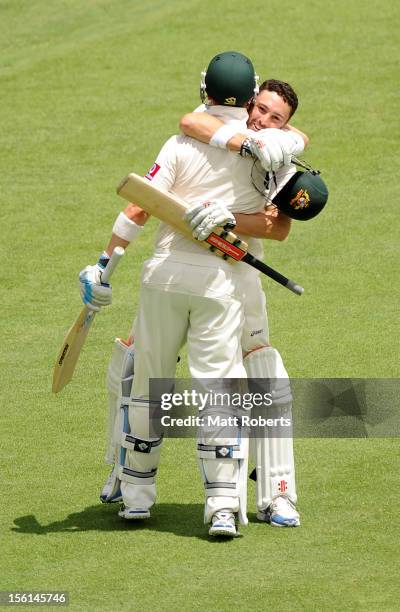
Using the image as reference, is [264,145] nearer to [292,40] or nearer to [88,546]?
[88,546]

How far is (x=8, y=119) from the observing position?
515 inches

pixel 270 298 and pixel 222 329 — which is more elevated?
pixel 222 329

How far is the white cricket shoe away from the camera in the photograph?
6.50 m

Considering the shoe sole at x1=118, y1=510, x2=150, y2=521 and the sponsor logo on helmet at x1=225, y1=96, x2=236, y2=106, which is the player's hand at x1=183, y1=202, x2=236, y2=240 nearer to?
the sponsor logo on helmet at x1=225, y1=96, x2=236, y2=106

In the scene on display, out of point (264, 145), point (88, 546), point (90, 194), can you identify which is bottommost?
point (88, 546)

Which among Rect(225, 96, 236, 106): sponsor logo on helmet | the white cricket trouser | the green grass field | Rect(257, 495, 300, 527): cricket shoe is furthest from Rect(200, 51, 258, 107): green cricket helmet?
the green grass field

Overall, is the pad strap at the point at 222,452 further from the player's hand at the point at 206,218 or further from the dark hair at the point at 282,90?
the dark hair at the point at 282,90

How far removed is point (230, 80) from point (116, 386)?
1.63 m

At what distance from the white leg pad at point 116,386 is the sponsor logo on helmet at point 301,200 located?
42.3 inches

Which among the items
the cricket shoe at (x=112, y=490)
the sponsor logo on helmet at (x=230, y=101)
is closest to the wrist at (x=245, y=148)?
the sponsor logo on helmet at (x=230, y=101)

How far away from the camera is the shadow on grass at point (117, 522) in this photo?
6.72 meters

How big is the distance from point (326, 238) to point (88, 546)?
5.23 meters

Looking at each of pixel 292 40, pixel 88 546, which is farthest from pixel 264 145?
pixel 292 40
